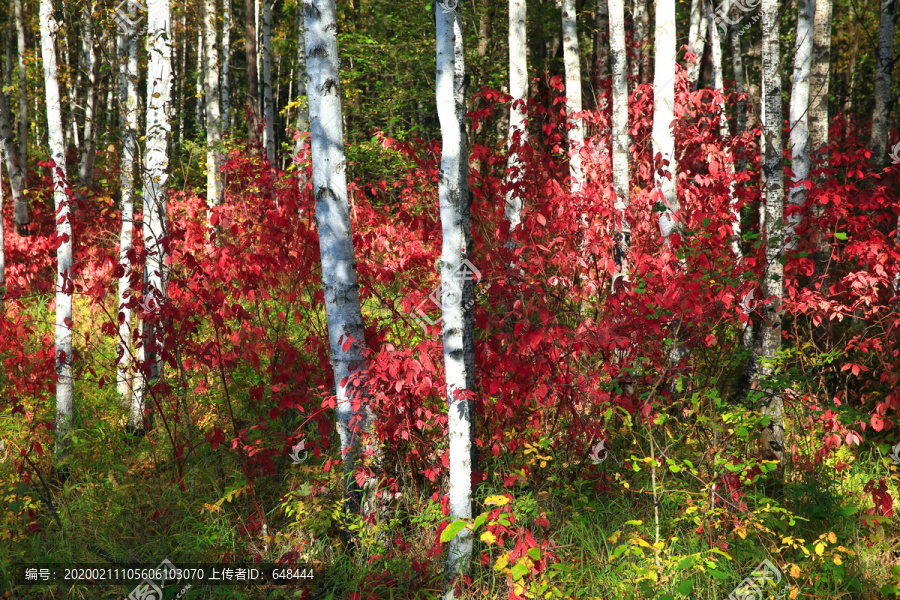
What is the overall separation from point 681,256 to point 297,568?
10.4ft

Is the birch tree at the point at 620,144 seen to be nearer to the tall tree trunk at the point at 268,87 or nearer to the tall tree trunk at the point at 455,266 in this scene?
the tall tree trunk at the point at 455,266

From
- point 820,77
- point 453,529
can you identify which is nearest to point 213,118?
point 820,77

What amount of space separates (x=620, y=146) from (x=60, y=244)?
4818 millimetres

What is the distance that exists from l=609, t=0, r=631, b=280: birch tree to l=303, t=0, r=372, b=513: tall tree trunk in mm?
2102

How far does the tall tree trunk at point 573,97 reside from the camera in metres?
6.09

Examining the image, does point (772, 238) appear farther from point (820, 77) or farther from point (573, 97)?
point (573, 97)

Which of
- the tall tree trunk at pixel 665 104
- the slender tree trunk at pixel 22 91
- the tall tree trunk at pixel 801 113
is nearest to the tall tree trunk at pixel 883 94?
the tall tree trunk at pixel 801 113

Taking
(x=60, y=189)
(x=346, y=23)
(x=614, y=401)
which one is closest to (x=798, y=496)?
(x=614, y=401)

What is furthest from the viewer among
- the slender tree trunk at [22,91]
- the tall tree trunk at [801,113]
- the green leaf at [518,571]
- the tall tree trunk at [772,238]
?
the slender tree trunk at [22,91]

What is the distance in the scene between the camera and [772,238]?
397 cm

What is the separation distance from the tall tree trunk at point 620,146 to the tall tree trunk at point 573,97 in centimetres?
43

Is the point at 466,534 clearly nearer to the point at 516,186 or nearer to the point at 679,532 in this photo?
the point at 679,532

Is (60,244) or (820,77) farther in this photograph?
(820,77)

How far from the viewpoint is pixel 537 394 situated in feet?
10.9
